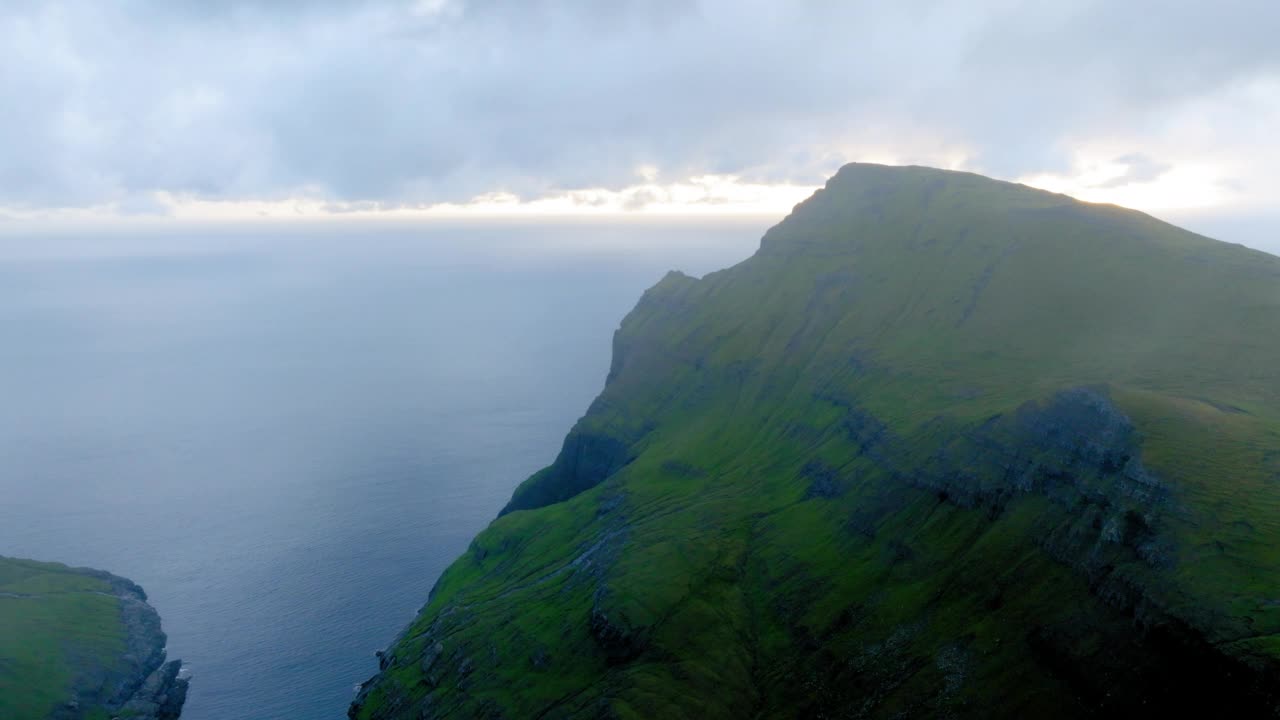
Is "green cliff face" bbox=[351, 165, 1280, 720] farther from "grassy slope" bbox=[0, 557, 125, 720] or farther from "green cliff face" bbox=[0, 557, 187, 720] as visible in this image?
"grassy slope" bbox=[0, 557, 125, 720]

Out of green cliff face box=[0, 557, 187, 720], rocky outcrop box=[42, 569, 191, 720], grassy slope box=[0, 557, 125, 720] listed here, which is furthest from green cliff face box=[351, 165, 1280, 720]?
grassy slope box=[0, 557, 125, 720]

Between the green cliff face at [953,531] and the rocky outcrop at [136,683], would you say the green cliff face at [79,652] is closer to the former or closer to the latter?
the rocky outcrop at [136,683]

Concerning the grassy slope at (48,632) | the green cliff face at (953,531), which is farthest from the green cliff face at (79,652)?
the green cliff face at (953,531)

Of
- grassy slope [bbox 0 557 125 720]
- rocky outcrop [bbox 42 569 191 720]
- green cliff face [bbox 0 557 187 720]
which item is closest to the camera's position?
grassy slope [bbox 0 557 125 720]

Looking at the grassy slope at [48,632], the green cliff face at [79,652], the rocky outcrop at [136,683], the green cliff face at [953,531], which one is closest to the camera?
the green cliff face at [953,531]

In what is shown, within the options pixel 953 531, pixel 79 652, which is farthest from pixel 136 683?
pixel 953 531

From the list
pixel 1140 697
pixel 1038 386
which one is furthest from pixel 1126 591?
pixel 1038 386

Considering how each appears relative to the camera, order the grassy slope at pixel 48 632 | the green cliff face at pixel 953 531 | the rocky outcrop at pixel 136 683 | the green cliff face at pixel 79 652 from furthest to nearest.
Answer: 1. the rocky outcrop at pixel 136 683
2. the green cliff face at pixel 79 652
3. the grassy slope at pixel 48 632
4. the green cliff face at pixel 953 531

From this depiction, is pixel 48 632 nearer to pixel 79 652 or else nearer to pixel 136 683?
pixel 79 652
